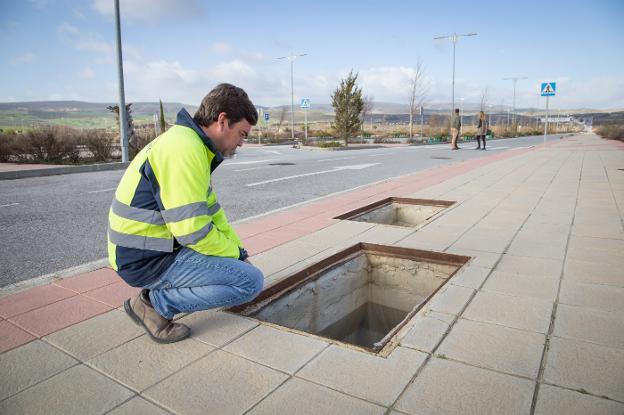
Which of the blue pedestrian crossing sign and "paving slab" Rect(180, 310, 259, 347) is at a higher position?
the blue pedestrian crossing sign

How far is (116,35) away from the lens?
49.1 feet

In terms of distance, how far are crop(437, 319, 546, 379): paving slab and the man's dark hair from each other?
1.70m

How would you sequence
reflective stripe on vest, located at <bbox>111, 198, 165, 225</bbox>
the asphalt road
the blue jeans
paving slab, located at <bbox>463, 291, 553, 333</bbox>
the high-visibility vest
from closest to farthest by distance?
1. the high-visibility vest
2. reflective stripe on vest, located at <bbox>111, 198, 165, 225</bbox>
3. the blue jeans
4. paving slab, located at <bbox>463, 291, 553, 333</bbox>
5. the asphalt road

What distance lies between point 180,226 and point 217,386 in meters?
0.81

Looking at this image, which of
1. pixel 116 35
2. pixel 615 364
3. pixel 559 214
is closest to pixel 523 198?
pixel 559 214

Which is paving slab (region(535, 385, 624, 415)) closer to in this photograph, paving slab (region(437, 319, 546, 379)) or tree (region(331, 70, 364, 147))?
paving slab (region(437, 319, 546, 379))

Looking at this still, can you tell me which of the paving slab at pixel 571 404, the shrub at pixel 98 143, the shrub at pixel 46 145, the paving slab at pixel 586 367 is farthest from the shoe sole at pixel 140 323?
the shrub at pixel 98 143

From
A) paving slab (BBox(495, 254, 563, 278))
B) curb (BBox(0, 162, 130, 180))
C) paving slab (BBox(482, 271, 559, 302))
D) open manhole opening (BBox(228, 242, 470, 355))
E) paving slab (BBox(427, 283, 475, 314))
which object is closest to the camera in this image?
paving slab (BBox(427, 283, 475, 314))

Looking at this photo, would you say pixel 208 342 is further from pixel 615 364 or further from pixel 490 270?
pixel 490 270

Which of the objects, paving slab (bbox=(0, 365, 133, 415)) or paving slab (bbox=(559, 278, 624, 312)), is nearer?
paving slab (bbox=(0, 365, 133, 415))

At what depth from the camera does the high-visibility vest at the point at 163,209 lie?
84.3 inches

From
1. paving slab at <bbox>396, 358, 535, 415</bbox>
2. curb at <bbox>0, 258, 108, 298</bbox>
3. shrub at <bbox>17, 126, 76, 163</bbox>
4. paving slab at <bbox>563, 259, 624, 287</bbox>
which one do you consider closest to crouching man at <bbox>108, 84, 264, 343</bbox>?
paving slab at <bbox>396, 358, 535, 415</bbox>

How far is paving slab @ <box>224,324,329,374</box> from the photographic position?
7.53 ft

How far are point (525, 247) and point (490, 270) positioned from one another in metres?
0.94
